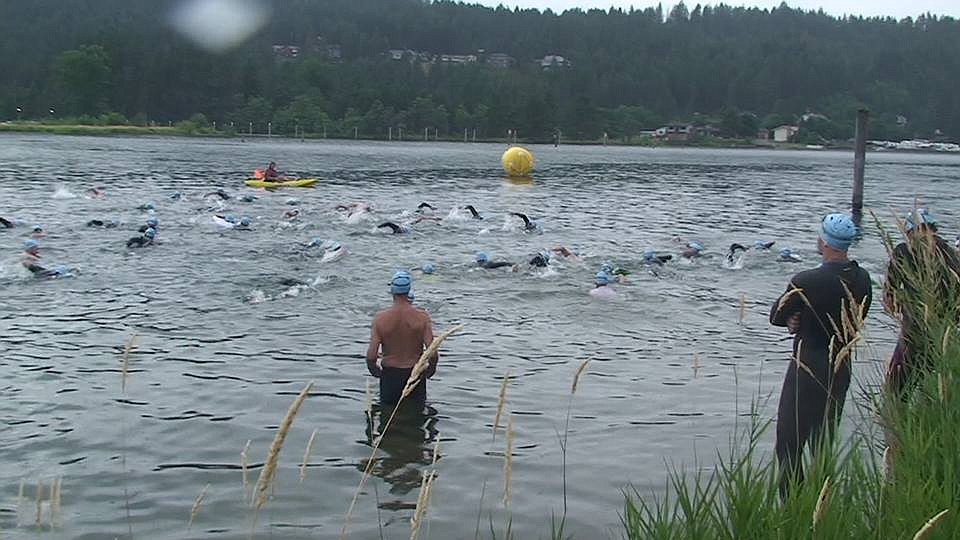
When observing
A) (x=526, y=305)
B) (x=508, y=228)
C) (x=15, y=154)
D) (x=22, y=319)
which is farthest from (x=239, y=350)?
(x=15, y=154)

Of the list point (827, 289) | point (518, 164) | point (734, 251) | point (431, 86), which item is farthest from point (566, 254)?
point (431, 86)

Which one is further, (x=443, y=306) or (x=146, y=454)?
(x=443, y=306)

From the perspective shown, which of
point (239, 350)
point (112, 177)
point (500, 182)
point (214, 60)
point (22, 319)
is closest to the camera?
point (239, 350)

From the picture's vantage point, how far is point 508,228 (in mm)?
27922

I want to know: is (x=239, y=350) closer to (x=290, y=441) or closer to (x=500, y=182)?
(x=290, y=441)

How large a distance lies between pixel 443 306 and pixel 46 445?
8060 mm

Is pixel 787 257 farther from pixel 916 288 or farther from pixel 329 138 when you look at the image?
pixel 329 138

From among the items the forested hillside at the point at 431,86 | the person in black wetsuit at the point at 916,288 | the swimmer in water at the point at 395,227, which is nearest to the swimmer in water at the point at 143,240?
the swimmer in water at the point at 395,227

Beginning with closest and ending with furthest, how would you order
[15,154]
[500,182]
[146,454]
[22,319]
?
[146,454] → [22,319] → [500,182] → [15,154]

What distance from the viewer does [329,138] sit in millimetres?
139625

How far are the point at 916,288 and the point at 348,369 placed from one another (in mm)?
7278

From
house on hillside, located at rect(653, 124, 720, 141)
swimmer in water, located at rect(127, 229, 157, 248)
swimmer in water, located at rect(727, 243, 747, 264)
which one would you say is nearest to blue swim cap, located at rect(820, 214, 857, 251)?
swimmer in water, located at rect(727, 243, 747, 264)

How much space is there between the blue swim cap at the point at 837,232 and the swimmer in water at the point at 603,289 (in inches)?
416

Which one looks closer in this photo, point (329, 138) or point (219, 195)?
point (219, 195)
